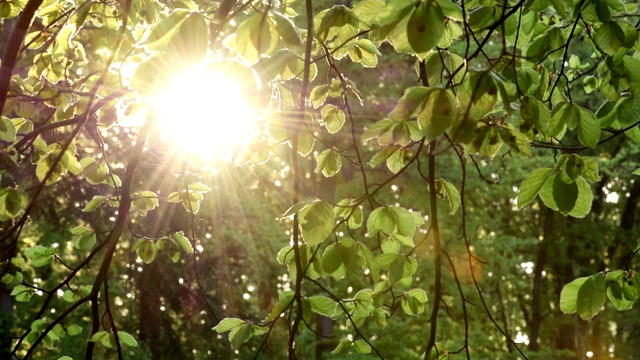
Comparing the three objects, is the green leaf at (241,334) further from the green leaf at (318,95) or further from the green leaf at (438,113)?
the green leaf at (438,113)

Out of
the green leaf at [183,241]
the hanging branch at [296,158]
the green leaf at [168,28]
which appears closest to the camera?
the green leaf at [168,28]

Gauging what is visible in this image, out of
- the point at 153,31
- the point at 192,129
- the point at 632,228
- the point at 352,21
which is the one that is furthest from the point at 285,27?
the point at 632,228

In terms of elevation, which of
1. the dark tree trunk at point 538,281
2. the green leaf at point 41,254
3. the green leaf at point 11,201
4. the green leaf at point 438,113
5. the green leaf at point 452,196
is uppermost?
the dark tree trunk at point 538,281

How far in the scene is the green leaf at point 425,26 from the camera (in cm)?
103

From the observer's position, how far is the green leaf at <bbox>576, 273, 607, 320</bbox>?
1432 millimetres

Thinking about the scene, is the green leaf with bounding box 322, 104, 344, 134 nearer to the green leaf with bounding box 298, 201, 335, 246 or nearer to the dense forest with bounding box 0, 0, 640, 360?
the dense forest with bounding box 0, 0, 640, 360

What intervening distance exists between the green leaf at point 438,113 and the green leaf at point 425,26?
78mm

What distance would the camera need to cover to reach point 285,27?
103 centimetres

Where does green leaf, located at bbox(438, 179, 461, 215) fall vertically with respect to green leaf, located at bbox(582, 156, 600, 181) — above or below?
above

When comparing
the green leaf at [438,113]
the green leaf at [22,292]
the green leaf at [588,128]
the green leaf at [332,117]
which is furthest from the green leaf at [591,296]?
the green leaf at [22,292]

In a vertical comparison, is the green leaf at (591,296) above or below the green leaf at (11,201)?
below

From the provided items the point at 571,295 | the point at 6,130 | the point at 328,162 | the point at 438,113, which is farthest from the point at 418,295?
the point at 6,130

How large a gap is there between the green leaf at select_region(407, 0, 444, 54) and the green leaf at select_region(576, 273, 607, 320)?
0.73 m

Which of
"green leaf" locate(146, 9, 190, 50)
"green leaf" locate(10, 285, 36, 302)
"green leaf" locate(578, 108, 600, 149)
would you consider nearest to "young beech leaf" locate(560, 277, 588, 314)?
"green leaf" locate(578, 108, 600, 149)
